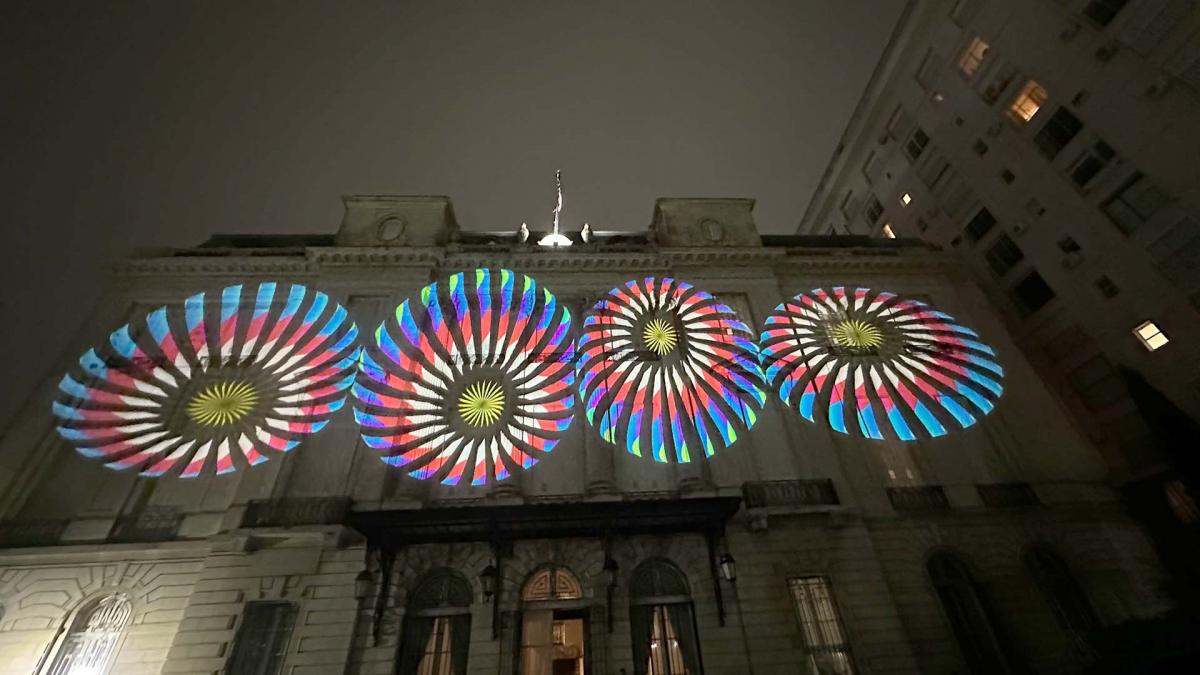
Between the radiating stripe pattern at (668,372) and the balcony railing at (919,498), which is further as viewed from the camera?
the radiating stripe pattern at (668,372)

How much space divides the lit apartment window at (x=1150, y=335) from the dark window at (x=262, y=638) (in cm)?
2488

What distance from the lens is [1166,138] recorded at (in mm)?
14695

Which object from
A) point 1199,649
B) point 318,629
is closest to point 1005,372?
point 1199,649

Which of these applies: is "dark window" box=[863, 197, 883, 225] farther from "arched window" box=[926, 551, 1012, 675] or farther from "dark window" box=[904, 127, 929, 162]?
"arched window" box=[926, 551, 1012, 675]

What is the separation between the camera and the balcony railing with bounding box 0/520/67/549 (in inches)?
472

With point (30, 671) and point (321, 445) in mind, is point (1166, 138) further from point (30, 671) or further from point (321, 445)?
point (30, 671)

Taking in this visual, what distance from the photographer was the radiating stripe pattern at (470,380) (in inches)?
552

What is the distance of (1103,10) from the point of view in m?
16.5

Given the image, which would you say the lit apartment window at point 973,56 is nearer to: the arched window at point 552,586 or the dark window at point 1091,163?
the dark window at point 1091,163

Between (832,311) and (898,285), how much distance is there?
389cm

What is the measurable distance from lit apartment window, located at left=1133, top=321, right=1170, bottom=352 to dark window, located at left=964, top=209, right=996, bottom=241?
6.50m

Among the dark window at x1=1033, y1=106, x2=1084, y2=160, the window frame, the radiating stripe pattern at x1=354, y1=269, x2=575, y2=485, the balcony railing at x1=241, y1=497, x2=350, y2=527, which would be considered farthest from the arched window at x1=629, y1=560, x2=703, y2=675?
the dark window at x1=1033, y1=106, x2=1084, y2=160

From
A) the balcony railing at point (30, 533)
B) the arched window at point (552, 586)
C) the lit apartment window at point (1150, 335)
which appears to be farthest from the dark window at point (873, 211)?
the balcony railing at point (30, 533)

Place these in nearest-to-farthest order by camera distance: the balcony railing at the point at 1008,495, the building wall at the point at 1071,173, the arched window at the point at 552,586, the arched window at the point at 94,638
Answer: the arched window at the point at 94,638, the arched window at the point at 552,586, the balcony railing at the point at 1008,495, the building wall at the point at 1071,173
